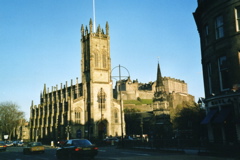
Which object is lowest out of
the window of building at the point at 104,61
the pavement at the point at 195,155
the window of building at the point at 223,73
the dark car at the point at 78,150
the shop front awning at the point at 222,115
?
the pavement at the point at 195,155

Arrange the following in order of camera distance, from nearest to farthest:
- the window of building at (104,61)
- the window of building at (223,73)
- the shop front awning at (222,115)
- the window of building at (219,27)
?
the shop front awning at (222,115)
the window of building at (223,73)
the window of building at (219,27)
the window of building at (104,61)

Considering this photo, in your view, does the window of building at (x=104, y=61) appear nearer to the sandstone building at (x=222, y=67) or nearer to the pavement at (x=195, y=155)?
the pavement at (x=195, y=155)

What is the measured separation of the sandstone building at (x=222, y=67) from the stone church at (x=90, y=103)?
42389 millimetres

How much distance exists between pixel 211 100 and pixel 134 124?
272 feet

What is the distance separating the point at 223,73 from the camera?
68.1 ft

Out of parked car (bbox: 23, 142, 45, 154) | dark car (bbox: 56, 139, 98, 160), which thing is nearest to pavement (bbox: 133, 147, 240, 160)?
dark car (bbox: 56, 139, 98, 160)

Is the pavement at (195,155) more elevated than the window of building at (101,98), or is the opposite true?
the window of building at (101,98)

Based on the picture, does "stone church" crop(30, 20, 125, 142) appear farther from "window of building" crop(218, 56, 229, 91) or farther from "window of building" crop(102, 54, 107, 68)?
"window of building" crop(218, 56, 229, 91)

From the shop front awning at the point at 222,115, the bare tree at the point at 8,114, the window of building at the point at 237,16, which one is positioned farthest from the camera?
the bare tree at the point at 8,114

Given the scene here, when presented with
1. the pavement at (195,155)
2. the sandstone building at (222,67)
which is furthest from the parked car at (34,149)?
the sandstone building at (222,67)

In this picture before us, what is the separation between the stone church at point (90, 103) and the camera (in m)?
64.1

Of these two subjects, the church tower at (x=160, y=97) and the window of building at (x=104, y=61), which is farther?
the church tower at (x=160, y=97)

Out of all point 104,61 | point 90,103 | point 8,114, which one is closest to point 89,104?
point 90,103

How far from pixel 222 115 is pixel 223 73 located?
3.50m
